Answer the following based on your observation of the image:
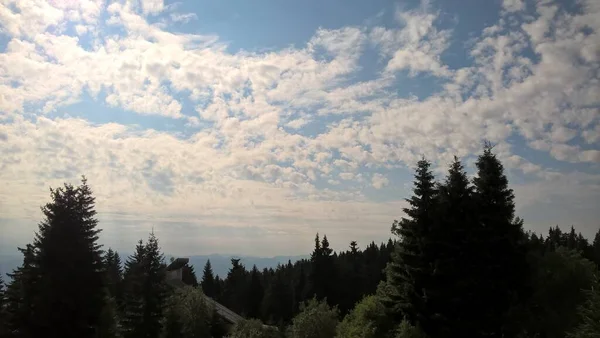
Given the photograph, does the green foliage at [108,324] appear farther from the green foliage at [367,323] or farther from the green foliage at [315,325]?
the green foliage at [367,323]

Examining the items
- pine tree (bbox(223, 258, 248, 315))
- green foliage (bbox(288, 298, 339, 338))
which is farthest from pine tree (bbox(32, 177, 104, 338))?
pine tree (bbox(223, 258, 248, 315))

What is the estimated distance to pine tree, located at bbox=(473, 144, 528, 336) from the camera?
112 ft

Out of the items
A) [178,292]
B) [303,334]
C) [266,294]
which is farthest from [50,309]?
[266,294]

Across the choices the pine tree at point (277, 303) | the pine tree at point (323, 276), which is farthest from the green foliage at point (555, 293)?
the pine tree at point (277, 303)

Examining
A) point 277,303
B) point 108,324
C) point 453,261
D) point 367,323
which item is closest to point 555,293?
point 453,261

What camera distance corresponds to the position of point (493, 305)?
113 feet

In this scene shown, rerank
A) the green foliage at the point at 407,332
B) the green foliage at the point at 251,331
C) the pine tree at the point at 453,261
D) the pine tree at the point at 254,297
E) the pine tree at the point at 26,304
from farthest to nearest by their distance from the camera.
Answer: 1. the pine tree at the point at 254,297
2. the green foliage at the point at 251,331
3. the pine tree at the point at 26,304
4. the pine tree at the point at 453,261
5. the green foliage at the point at 407,332

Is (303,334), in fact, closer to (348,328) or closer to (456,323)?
(348,328)

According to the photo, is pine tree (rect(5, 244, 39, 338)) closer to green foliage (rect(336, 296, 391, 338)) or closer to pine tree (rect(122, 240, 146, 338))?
pine tree (rect(122, 240, 146, 338))

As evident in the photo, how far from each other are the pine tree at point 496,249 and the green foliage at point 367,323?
21.1 ft

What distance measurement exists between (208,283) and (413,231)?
350 ft

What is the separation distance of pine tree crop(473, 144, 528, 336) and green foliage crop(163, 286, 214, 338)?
87.0ft

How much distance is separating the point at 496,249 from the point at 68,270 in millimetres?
30879

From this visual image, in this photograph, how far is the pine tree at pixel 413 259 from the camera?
1373 inches
